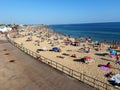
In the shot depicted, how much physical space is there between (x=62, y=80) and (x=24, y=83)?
12.5ft

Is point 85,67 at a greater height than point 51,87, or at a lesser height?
lesser

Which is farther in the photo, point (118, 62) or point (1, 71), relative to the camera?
point (118, 62)

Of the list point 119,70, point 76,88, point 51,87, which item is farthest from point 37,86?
point 119,70

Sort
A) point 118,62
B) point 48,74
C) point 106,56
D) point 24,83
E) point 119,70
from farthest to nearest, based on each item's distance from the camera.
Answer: point 106,56 → point 118,62 → point 119,70 → point 48,74 → point 24,83

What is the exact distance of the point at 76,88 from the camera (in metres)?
14.4

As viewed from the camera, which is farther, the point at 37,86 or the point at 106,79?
the point at 106,79

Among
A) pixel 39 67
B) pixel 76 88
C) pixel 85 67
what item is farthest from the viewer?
pixel 85 67

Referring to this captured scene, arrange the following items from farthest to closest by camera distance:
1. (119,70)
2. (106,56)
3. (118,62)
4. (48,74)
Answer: (106,56)
(118,62)
(119,70)
(48,74)

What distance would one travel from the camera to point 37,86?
15.3 meters

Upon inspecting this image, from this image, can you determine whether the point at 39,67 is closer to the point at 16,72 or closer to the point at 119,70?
the point at 16,72

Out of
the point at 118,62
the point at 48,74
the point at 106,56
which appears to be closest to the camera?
the point at 48,74

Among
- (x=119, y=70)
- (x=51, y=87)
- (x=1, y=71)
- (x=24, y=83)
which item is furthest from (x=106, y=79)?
(x=1, y=71)

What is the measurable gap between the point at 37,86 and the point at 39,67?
20.3 feet

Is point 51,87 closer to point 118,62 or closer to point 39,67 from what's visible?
point 39,67
